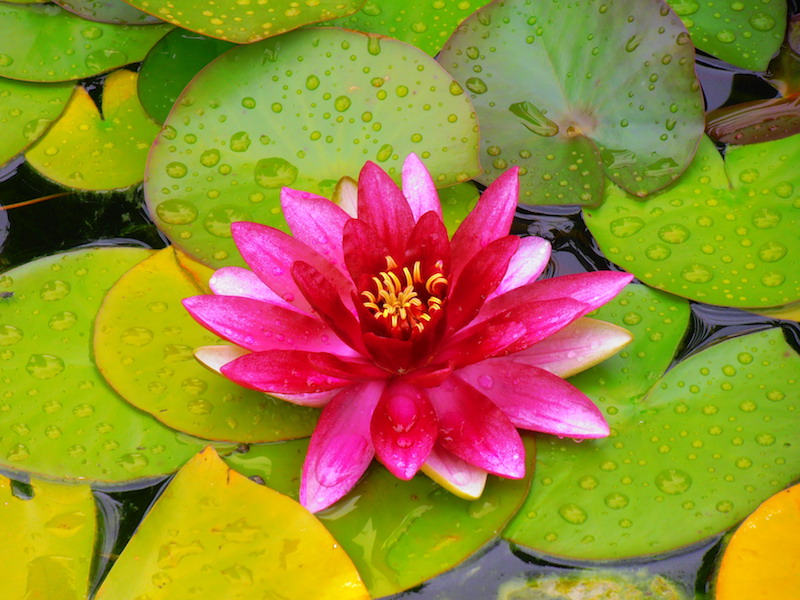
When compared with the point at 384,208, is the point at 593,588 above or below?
below

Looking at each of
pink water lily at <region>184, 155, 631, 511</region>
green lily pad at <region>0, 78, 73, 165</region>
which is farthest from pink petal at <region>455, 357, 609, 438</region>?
green lily pad at <region>0, 78, 73, 165</region>

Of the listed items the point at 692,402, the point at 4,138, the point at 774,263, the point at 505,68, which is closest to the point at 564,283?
the point at 692,402

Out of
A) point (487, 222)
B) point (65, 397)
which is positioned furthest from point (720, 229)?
point (65, 397)

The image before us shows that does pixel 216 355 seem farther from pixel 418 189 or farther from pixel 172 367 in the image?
pixel 418 189

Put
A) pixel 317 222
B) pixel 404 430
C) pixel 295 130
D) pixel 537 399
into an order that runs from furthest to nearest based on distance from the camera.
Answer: pixel 295 130 → pixel 317 222 → pixel 537 399 → pixel 404 430

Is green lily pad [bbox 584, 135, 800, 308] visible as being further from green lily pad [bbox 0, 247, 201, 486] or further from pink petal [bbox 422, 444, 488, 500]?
green lily pad [bbox 0, 247, 201, 486]

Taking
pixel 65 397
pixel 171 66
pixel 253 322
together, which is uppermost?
pixel 171 66

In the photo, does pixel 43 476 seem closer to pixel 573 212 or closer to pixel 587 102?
pixel 573 212
